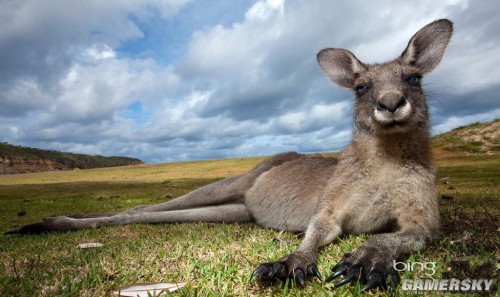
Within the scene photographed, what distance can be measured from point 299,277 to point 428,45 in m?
3.51

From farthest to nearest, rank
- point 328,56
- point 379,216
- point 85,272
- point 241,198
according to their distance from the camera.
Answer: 1. point 241,198
2. point 328,56
3. point 379,216
4. point 85,272

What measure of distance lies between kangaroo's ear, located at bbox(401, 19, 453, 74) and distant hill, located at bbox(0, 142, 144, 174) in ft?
139

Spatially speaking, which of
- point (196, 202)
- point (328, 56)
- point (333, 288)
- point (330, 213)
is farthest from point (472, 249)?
point (196, 202)

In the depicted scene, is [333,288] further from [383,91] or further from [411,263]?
[383,91]

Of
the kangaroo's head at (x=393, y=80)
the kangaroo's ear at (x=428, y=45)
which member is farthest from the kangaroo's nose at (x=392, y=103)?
the kangaroo's ear at (x=428, y=45)

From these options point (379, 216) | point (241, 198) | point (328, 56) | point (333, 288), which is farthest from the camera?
point (241, 198)

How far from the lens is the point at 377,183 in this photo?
3.97 meters

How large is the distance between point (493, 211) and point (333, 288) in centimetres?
479

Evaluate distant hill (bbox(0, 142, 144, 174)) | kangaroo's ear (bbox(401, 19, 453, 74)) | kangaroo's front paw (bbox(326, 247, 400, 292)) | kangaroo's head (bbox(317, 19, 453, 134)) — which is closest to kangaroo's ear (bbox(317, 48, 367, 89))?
kangaroo's head (bbox(317, 19, 453, 134))

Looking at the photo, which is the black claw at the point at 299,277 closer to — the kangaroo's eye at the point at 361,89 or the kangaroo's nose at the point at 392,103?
the kangaroo's nose at the point at 392,103

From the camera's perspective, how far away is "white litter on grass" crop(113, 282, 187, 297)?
248 cm

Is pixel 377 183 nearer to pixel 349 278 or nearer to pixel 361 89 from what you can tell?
pixel 361 89

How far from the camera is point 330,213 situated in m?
4.05

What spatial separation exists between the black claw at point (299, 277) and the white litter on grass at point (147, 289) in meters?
0.78
